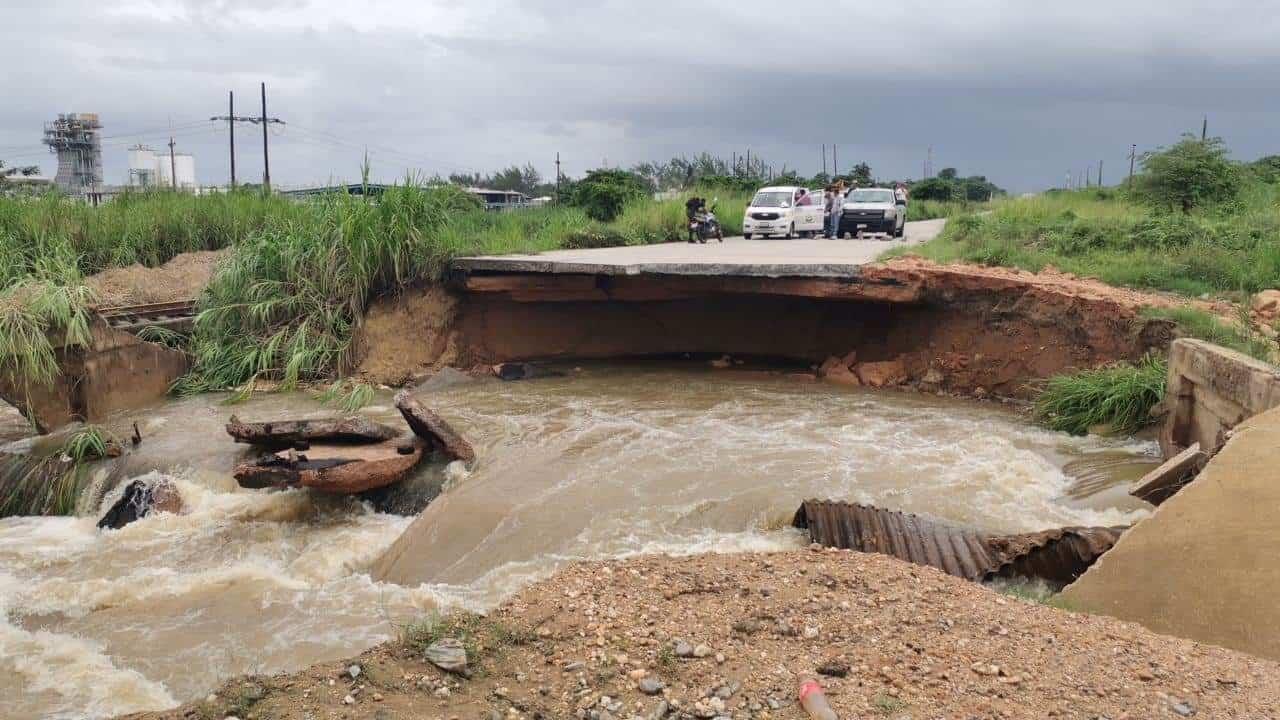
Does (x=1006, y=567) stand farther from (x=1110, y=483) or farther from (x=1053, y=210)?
(x=1053, y=210)

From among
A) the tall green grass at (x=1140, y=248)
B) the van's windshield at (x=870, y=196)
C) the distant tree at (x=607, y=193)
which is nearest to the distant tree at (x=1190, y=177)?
the tall green grass at (x=1140, y=248)

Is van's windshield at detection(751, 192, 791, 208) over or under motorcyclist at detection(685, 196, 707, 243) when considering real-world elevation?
over

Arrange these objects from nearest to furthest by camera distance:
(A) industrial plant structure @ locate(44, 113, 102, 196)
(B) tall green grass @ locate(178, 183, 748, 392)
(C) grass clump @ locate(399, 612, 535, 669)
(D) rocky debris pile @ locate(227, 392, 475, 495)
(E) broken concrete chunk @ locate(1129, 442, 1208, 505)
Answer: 1. (C) grass clump @ locate(399, 612, 535, 669)
2. (E) broken concrete chunk @ locate(1129, 442, 1208, 505)
3. (D) rocky debris pile @ locate(227, 392, 475, 495)
4. (B) tall green grass @ locate(178, 183, 748, 392)
5. (A) industrial plant structure @ locate(44, 113, 102, 196)

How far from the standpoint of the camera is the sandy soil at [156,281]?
11.8 m

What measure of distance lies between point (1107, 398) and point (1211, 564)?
4.54 metres

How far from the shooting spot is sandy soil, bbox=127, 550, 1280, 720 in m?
3.37

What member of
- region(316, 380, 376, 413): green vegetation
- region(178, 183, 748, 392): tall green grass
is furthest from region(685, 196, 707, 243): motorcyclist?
region(316, 380, 376, 413): green vegetation

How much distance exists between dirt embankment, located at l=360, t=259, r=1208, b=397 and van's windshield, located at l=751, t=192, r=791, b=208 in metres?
8.61

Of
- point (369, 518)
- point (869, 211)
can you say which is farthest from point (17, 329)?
point (869, 211)

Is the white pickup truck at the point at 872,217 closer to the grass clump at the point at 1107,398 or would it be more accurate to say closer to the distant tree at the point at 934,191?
the grass clump at the point at 1107,398

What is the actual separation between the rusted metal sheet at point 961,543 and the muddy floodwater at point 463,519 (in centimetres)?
36

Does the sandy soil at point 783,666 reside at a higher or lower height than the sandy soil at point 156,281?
lower

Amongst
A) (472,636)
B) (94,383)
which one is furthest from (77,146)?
(472,636)

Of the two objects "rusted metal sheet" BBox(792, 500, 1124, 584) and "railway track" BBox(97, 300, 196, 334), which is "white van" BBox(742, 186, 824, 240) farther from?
"rusted metal sheet" BBox(792, 500, 1124, 584)
